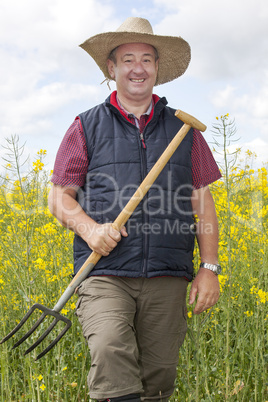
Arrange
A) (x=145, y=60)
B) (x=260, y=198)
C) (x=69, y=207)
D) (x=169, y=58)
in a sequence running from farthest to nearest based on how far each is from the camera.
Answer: (x=260, y=198) → (x=169, y=58) → (x=145, y=60) → (x=69, y=207)

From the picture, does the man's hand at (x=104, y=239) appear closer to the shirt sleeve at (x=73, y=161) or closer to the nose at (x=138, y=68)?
the shirt sleeve at (x=73, y=161)

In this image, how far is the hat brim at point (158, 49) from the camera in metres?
2.41

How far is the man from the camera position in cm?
206

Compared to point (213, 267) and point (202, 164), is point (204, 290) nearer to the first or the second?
point (213, 267)

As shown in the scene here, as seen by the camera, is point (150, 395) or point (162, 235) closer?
point (162, 235)

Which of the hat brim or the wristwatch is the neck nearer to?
the hat brim

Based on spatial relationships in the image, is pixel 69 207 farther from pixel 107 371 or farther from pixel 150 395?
pixel 150 395

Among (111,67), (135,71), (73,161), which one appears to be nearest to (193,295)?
(73,161)

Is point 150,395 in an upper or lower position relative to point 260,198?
lower

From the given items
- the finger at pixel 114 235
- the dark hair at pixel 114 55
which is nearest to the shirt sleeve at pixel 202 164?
the dark hair at pixel 114 55

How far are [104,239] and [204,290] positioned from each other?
671 millimetres

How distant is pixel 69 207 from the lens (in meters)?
2.23

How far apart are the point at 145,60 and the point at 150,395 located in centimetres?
175

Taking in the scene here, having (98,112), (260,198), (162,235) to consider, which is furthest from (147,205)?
(260,198)
